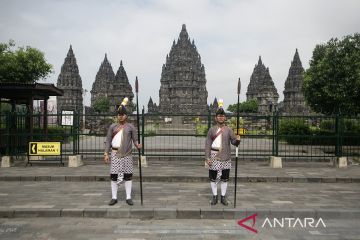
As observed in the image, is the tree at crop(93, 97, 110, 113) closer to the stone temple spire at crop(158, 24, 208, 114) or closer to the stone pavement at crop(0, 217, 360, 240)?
the stone temple spire at crop(158, 24, 208, 114)

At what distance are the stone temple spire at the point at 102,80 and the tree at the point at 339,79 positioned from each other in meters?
91.5

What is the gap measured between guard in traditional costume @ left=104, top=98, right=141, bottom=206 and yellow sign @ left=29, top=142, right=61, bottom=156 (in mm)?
5918

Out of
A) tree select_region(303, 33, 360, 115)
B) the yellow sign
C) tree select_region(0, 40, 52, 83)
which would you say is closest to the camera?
the yellow sign

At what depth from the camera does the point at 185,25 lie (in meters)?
81.9

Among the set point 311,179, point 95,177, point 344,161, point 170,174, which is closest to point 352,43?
point 344,161

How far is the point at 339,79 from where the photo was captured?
935 inches

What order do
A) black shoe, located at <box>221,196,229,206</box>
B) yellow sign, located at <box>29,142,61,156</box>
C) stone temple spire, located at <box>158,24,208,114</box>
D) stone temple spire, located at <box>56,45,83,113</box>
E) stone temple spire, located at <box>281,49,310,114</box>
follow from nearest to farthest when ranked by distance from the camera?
black shoe, located at <box>221,196,229,206</box>, yellow sign, located at <box>29,142,61,156</box>, stone temple spire, located at <box>158,24,208,114</box>, stone temple spire, located at <box>281,49,310,114</box>, stone temple spire, located at <box>56,45,83,113</box>

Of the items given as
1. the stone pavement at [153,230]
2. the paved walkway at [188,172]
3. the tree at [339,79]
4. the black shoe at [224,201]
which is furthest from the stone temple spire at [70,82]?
the stone pavement at [153,230]

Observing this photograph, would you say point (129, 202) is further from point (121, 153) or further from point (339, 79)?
point (339, 79)

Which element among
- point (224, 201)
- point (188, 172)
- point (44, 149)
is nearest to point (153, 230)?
point (224, 201)

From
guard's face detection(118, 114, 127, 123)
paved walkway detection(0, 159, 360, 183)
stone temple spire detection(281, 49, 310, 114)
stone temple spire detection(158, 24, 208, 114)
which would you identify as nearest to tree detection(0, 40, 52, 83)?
paved walkway detection(0, 159, 360, 183)

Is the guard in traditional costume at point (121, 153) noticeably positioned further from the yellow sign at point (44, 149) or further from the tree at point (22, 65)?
the tree at point (22, 65)

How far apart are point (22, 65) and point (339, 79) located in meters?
29.5

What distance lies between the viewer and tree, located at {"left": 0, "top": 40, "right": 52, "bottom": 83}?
35.0 meters
